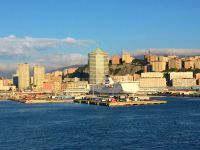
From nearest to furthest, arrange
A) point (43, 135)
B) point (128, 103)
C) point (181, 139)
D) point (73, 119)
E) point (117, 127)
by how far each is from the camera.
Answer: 1. point (181, 139)
2. point (43, 135)
3. point (117, 127)
4. point (73, 119)
5. point (128, 103)

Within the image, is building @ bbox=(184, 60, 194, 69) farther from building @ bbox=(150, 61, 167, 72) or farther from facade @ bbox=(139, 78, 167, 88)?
facade @ bbox=(139, 78, 167, 88)

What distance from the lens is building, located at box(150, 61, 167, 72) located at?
632ft

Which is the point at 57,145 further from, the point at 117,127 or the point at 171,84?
the point at 171,84

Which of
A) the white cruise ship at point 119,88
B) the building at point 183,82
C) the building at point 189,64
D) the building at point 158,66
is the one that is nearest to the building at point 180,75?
the building at point 183,82

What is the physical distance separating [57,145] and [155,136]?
8.05 meters

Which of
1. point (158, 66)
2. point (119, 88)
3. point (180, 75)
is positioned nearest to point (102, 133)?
point (119, 88)

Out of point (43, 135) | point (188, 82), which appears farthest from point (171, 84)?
point (43, 135)

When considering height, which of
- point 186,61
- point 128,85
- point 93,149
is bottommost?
point 93,149

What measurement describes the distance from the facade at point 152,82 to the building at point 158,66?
27.6 meters

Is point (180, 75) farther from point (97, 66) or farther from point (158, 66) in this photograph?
point (97, 66)

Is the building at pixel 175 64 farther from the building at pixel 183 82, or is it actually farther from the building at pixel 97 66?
the building at pixel 183 82

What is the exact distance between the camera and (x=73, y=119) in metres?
55.9

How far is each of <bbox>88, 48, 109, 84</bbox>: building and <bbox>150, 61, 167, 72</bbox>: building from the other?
58.6ft

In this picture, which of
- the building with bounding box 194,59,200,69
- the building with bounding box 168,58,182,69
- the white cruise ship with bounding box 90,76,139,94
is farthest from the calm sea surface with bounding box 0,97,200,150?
the building with bounding box 168,58,182,69
